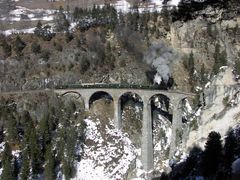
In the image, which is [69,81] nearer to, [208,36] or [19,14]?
[208,36]

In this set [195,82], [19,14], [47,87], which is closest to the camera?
[47,87]

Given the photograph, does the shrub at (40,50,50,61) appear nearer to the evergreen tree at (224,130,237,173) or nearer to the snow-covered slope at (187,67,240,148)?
the snow-covered slope at (187,67,240,148)

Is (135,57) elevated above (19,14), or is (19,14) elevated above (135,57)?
(19,14)

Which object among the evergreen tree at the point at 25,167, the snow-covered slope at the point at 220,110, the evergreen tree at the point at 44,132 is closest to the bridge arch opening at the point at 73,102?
the evergreen tree at the point at 44,132

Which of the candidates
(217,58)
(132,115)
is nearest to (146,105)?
(132,115)

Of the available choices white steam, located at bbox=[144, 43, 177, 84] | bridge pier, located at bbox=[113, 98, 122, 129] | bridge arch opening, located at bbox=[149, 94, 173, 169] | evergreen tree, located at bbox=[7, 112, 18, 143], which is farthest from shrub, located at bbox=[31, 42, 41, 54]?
bridge arch opening, located at bbox=[149, 94, 173, 169]

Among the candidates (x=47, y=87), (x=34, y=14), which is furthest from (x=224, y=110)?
(x=34, y=14)
